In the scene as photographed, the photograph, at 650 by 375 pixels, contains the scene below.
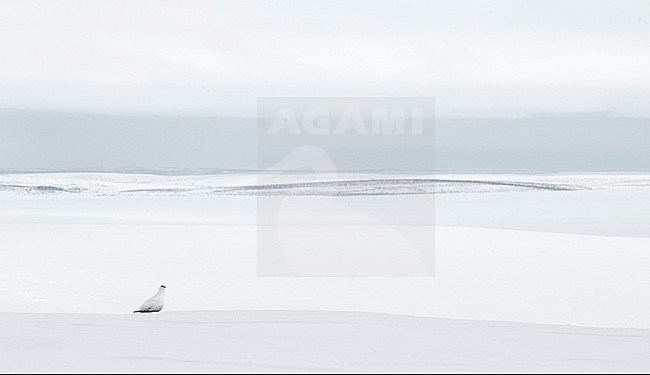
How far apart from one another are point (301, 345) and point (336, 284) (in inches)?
237

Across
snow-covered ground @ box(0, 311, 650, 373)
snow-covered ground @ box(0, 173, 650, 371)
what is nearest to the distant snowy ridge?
snow-covered ground @ box(0, 173, 650, 371)

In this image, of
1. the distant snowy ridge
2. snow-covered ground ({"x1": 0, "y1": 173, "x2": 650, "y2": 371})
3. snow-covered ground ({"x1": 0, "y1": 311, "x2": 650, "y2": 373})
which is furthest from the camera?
the distant snowy ridge

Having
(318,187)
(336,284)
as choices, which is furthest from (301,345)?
(318,187)

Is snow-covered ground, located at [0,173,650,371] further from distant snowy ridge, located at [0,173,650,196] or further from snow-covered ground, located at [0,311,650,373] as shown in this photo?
distant snowy ridge, located at [0,173,650,196]

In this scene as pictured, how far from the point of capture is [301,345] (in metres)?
6.31

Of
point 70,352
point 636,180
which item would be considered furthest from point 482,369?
point 636,180

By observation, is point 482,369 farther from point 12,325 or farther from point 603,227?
point 603,227

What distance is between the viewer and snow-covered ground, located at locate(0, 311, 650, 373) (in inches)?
207

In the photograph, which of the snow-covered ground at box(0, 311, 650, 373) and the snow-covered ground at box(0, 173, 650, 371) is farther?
the snow-covered ground at box(0, 173, 650, 371)

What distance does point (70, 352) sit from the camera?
5492mm

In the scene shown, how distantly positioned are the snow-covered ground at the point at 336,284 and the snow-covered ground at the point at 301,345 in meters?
0.02

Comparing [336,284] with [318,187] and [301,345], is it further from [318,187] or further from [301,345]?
[318,187]

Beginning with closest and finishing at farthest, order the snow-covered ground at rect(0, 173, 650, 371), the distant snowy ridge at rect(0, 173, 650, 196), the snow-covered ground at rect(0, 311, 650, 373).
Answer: the snow-covered ground at rect(0, 311, 650, 373) < the snow-covered ground at rect(0, 173, 650, 371) < the distant snowy ridge at rect(0, 173, 650, 196)

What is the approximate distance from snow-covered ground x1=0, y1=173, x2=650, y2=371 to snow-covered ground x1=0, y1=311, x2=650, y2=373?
0.08 feet
